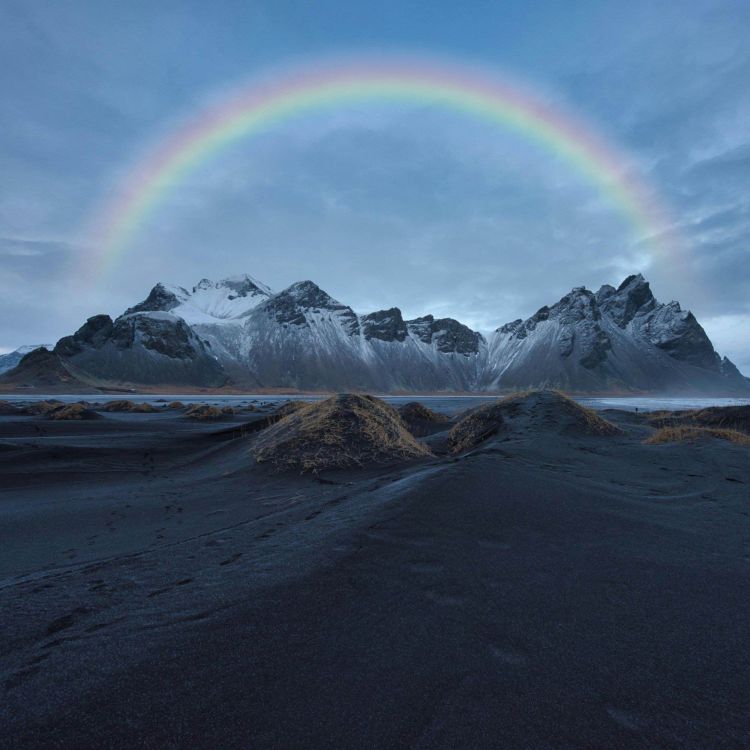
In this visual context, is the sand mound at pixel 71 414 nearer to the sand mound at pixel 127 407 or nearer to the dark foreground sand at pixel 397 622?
the sand mound at pixel 127 407

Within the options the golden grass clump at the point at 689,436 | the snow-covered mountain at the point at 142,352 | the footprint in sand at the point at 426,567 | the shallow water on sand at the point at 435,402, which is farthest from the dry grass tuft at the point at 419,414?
the snow-covered mountain at the point at 142,352

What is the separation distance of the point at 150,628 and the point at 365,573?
1.43 meters

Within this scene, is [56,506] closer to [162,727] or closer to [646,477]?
[162,727]

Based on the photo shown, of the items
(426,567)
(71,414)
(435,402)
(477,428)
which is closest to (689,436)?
(477,428)

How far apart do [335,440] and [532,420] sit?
6.04 metres

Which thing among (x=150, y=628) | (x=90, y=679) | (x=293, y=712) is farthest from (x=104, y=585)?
(x=293, y=712)

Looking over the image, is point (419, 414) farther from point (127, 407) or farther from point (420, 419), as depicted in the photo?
point (127, 407)

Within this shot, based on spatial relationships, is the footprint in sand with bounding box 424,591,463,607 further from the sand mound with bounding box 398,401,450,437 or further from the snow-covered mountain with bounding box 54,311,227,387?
the snow-covered mountain with bounding box 54,311,227,387

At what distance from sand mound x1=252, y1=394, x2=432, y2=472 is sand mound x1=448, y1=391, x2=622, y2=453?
2.50 meters

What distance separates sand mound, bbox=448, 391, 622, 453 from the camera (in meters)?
11.4

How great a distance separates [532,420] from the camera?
38.9ft

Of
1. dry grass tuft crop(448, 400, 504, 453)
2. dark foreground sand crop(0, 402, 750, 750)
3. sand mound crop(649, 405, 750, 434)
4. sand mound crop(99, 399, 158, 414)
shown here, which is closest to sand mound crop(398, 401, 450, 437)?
dry grass tuft crop(448, 400, 504, 453)

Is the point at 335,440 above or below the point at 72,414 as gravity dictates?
above

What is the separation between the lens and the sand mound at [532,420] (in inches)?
448
